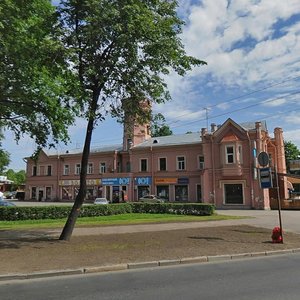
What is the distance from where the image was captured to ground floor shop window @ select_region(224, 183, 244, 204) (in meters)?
42.3

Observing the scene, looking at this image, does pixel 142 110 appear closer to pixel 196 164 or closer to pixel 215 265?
pixel 215 265

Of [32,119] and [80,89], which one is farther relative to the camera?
[32,119]

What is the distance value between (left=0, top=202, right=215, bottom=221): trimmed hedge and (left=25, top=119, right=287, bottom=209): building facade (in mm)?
8058

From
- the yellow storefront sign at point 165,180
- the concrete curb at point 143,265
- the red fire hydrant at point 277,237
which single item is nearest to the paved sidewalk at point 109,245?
the concrete curb at point 143,265

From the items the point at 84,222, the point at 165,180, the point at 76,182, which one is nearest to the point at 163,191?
the point at 165,180

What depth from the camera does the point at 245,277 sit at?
27.7 feet

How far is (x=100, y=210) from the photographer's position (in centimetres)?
2712

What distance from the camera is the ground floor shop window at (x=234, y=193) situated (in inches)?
1667

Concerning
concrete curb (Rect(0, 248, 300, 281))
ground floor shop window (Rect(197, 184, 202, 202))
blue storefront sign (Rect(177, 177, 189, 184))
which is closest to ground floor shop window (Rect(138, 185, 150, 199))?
blue storefront sign (Rect(177, 177, 189, 184))

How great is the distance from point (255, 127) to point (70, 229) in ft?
109

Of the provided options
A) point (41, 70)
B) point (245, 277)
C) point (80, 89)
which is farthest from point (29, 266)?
point (41, 70)

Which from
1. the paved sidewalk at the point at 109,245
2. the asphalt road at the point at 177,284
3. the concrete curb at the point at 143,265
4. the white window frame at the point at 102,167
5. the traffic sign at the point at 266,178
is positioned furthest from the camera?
the white window frame at the point at 102,167

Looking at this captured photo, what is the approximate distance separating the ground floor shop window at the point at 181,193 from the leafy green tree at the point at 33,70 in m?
33.3

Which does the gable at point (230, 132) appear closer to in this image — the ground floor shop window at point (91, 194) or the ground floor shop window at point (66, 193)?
the ground floor shop window at point (91, 194)
